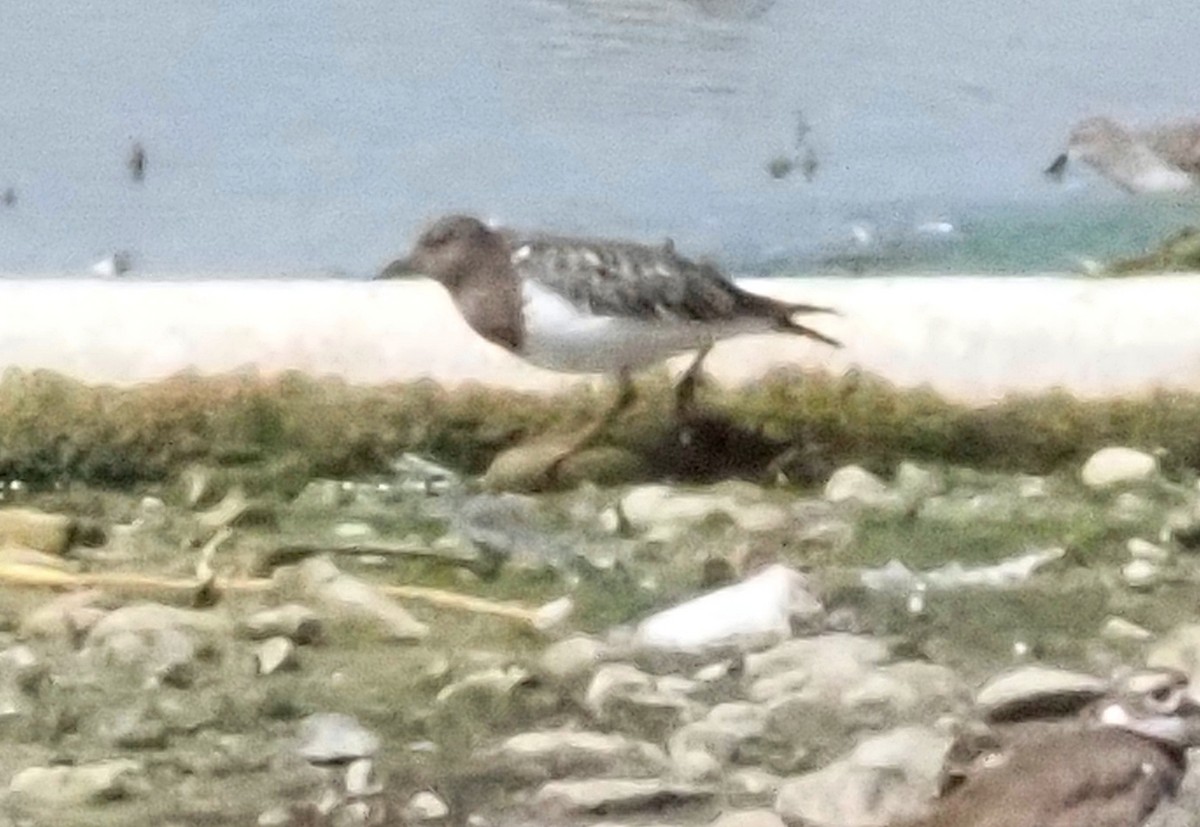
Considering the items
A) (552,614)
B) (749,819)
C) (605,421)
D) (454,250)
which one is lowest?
(749,819)

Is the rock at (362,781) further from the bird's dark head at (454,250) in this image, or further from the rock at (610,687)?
the bird's dark head at (454,250)

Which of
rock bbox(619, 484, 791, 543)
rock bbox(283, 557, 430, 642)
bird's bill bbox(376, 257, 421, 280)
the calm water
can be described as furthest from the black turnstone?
rock bbox(619, 484, 791, 543)

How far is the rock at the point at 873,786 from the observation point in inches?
43.2

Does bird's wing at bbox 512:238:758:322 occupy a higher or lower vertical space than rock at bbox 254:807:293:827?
higher

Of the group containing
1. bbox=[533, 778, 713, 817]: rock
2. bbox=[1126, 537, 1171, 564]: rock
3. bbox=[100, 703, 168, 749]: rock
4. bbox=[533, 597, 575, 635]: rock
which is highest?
bbox=[1126, 537, 1171, 564]: rock

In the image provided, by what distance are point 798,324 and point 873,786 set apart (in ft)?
0.93

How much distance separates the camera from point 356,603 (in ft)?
3.69

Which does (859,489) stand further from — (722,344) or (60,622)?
(60,622)

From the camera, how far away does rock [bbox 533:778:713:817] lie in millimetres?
1094

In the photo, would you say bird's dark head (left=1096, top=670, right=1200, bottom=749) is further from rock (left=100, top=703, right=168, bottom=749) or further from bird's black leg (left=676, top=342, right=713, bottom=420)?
rock (left=100, top=703, right=168, bottom=749)

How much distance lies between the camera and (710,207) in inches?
44.9

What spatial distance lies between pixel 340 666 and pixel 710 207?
1.18ft

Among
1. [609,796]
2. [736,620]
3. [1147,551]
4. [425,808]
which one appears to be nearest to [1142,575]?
[1147,551]

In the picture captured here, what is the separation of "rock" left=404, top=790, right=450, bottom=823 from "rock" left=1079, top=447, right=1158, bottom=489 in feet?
1.46
